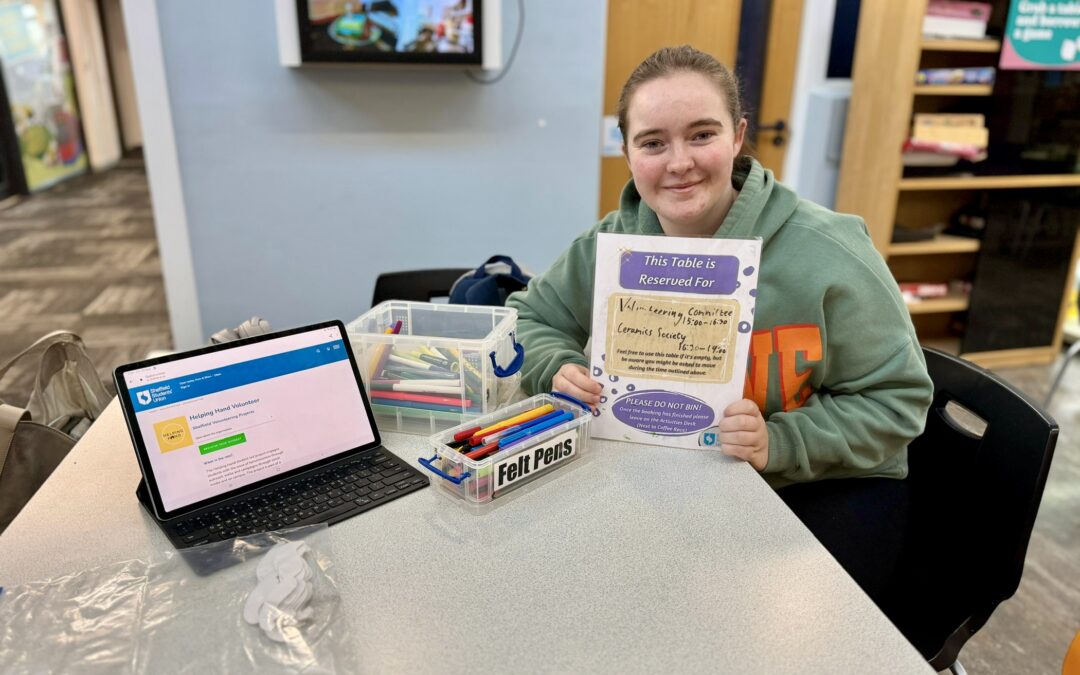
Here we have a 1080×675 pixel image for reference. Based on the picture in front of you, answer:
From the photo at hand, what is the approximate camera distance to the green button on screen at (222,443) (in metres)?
0.93

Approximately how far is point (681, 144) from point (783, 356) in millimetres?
386

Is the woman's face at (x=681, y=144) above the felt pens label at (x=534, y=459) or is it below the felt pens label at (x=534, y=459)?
above

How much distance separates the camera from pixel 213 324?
2.82 m

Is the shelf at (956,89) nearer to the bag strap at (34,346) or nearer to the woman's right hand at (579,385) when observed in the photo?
the woman's right hand at (579,385)

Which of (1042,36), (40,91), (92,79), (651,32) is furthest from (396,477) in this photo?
(92,79)

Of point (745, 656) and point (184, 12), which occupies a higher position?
point (184, 12)

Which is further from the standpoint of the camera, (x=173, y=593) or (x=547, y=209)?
(x=547, y=209)

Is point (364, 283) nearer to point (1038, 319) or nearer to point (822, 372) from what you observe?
point (822, 372)

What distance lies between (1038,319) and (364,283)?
316 centimetres

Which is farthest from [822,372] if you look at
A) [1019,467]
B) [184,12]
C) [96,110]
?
[96,110]

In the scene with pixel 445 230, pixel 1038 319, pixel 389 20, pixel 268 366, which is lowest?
pixel 1038 319

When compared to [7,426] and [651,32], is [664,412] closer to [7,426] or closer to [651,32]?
[7,426]

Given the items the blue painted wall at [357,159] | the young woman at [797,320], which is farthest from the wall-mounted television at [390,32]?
the young woman at [797,320]

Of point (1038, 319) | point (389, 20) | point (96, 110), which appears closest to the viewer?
point (389, 20)
